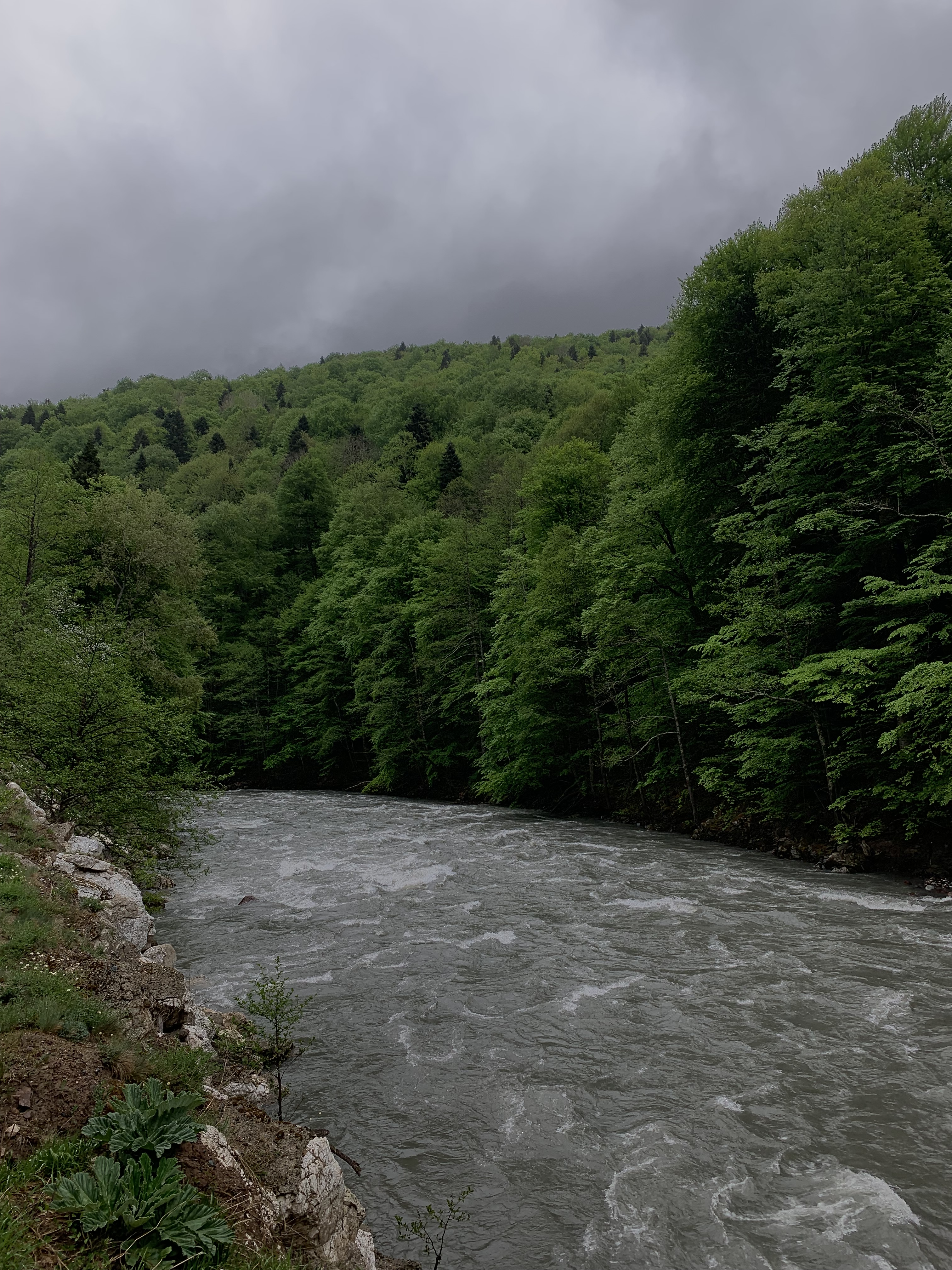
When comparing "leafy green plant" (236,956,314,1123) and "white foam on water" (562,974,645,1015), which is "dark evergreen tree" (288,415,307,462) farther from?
"white foam on water" (562,974,645,1015)

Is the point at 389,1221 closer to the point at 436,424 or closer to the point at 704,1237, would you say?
the point at 704,1237

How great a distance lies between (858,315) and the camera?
17.1 m

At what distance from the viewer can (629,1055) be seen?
312 inches

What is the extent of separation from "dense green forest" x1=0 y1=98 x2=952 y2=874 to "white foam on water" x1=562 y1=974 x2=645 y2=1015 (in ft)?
→ 24.0

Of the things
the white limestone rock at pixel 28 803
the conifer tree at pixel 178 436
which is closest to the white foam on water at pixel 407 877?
the white limestone rock at pixel 28 803

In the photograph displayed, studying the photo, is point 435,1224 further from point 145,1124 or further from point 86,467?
point 86,467

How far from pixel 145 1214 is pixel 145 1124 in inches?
29.1

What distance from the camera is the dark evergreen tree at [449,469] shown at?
183 feet

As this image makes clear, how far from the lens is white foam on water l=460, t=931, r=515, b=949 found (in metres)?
11.9

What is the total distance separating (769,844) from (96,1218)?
60.4 ft

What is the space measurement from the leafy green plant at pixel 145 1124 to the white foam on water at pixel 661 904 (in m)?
10.5

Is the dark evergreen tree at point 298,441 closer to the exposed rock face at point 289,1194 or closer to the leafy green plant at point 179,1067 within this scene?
the leafy green plant at point 179,1067

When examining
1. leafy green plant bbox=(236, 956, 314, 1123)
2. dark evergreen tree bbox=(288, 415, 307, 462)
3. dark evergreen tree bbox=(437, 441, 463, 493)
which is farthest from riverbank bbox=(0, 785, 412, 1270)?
dark evergreen tree bbox=(288, 415, 307, 462)

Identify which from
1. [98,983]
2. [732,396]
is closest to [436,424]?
[732,396]
